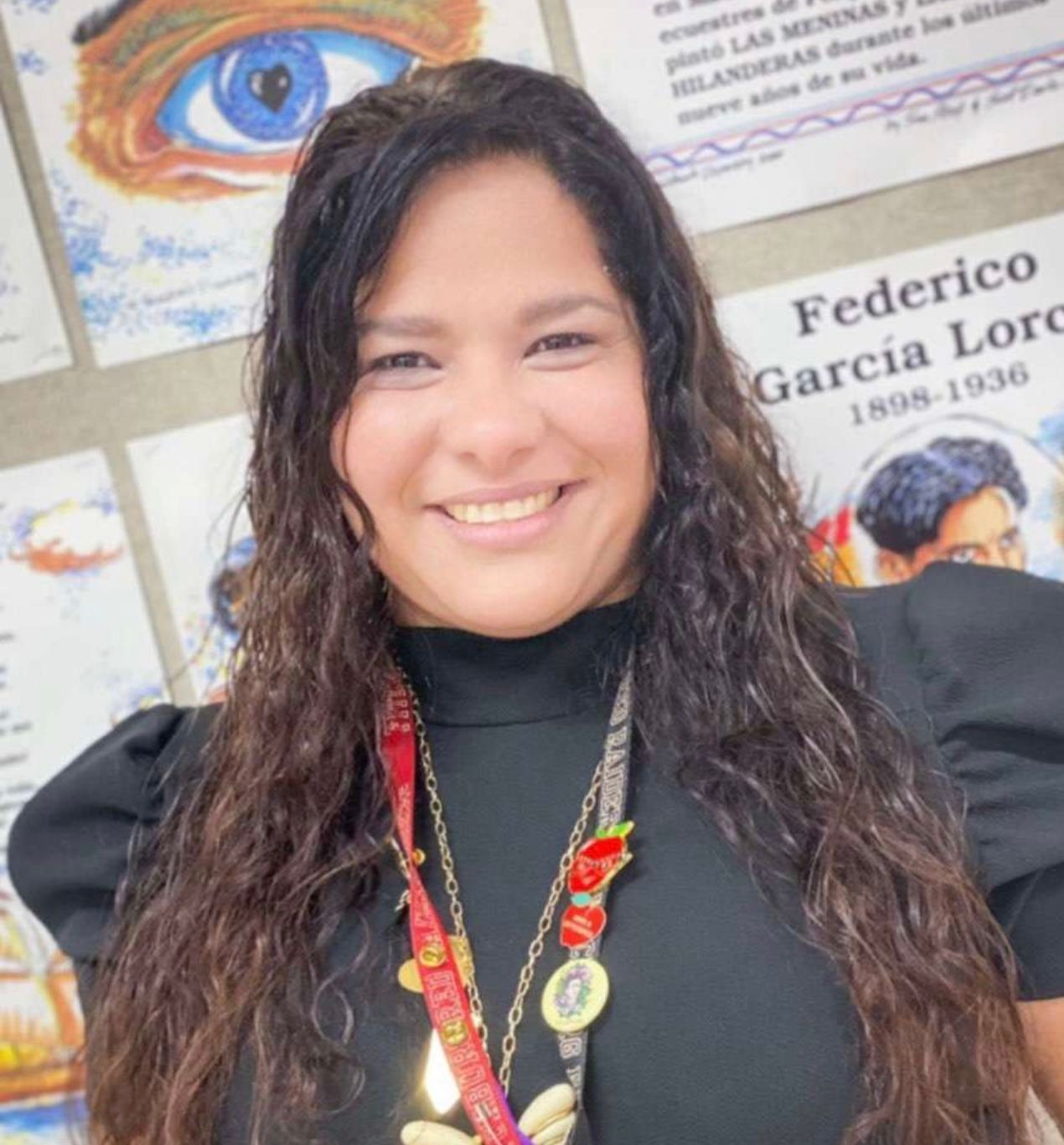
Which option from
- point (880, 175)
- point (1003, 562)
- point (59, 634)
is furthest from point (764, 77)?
point (59, 634)

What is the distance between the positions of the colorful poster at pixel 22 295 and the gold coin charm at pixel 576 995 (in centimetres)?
73

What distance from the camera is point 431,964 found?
924 mm

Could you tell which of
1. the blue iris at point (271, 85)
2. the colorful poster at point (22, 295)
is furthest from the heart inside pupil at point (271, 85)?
the colorful poster at point (22, 295)

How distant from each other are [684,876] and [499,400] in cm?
34

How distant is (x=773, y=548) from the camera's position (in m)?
1.02

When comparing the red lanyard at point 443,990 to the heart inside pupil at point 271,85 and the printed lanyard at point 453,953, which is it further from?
the heart inside pupil at point 271,85

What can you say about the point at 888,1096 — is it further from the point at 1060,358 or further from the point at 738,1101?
the point at 1060,358

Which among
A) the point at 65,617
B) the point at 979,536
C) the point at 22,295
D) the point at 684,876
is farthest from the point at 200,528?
the point at 979,536

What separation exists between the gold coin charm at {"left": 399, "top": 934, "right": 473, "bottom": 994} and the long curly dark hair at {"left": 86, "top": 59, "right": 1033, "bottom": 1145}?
45 mm

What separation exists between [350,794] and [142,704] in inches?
13.5

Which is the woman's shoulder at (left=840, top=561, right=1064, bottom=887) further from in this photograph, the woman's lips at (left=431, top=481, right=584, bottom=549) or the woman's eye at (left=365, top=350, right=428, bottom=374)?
the woman's eye at (left=365, top=350, right=428, bottom=374)

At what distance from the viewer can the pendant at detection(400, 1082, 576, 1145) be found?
87cm

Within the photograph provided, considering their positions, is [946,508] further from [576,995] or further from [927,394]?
[576,995]

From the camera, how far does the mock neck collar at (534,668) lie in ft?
3.29
